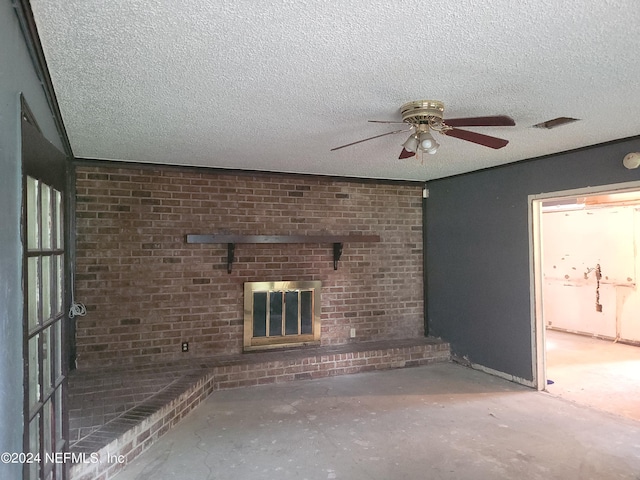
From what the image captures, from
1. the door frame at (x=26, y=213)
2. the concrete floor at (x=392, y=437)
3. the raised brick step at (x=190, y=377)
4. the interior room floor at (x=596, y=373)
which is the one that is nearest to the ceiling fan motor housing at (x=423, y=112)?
the door frame at (x=26, y=213)

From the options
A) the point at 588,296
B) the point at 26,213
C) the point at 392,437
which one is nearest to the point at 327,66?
the point at 26,213

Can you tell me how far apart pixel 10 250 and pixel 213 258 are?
10.5 feet

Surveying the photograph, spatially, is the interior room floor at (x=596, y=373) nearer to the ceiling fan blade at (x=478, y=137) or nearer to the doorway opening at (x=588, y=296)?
the doorway opening at (x=588, y=296)

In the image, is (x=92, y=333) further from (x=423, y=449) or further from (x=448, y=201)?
(x=448, y=201)

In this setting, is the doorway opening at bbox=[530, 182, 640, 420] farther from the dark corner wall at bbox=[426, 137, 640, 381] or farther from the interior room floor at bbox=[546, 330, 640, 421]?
the dark corner wall at bbox=[426, 137, 640, 381]

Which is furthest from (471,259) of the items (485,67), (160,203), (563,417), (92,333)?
(92,333)

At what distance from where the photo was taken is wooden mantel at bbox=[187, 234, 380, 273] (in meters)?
4.32

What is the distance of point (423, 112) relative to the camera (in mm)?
2455

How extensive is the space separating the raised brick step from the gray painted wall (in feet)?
4.18

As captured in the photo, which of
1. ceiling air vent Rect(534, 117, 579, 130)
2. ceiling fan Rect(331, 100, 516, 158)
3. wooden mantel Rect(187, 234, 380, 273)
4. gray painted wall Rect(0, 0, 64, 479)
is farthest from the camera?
wooden mantel Rect(187, 234, 380, 273)

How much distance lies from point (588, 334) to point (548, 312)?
78 centimetres

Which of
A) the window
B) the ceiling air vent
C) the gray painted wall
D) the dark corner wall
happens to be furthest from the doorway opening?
the gray painted wall

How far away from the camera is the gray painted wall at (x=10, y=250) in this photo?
122 cm

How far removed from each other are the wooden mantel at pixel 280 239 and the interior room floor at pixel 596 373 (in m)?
2.56
